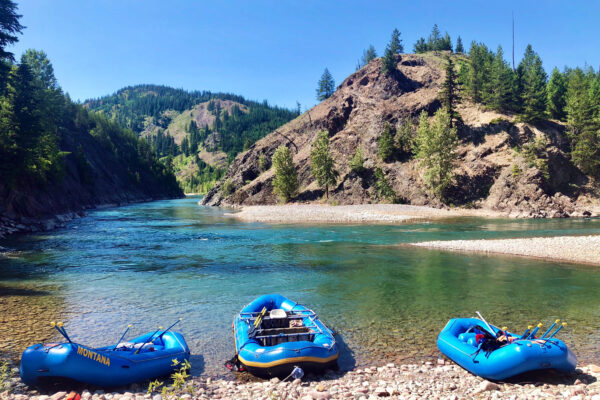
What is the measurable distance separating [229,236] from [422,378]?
1198 inches

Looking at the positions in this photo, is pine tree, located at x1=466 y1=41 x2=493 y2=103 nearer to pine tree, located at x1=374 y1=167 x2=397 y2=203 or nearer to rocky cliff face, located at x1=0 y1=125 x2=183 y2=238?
pine tree, located at x1=374 y1=167 x2=397 y2=203

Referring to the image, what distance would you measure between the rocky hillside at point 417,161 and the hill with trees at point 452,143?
0.73ft

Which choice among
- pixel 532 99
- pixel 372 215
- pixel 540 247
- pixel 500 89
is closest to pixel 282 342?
pixel 540 247

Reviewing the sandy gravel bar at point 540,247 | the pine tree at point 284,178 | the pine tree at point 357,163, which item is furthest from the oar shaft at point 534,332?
the pine tree at point 284,178

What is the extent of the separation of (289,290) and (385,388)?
32.4 feet

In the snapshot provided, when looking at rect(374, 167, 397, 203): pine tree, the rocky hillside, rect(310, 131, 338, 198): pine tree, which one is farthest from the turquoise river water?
rect(310, 131, 338, 198): pine tree

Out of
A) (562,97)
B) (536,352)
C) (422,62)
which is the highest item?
(422,62)

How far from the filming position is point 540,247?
1046 inches

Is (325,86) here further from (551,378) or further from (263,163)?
(551,378)

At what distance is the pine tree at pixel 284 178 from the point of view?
271ft

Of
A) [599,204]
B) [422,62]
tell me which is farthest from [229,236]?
[422,62]

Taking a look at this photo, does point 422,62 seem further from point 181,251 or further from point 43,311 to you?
point 43,311

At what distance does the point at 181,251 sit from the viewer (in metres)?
29.2

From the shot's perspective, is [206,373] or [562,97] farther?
[562,97]
